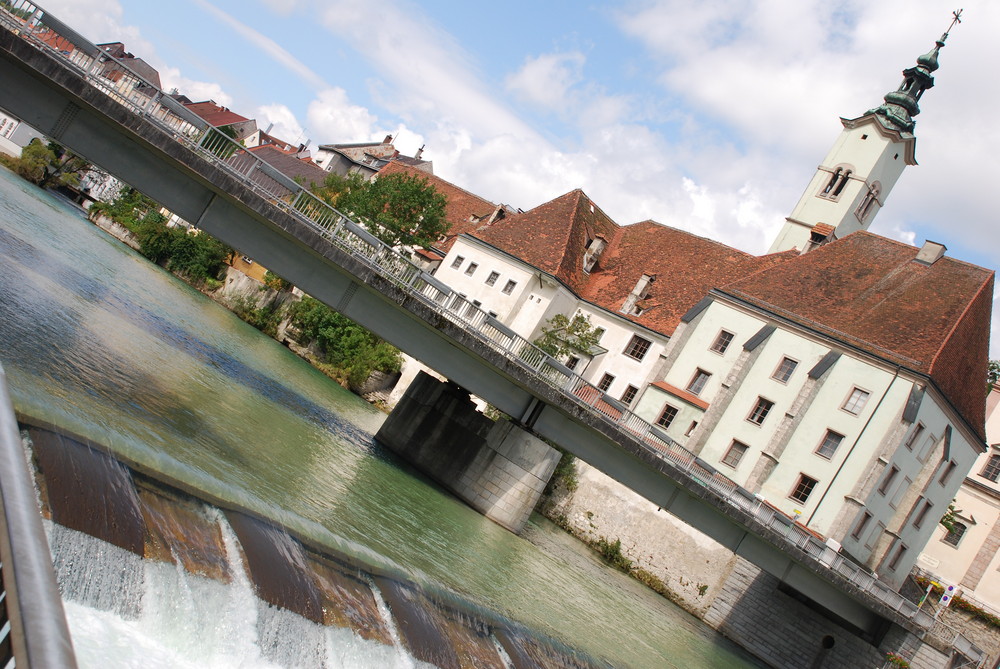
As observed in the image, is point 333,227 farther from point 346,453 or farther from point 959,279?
point 959,279

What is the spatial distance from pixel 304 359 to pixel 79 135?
113 feet

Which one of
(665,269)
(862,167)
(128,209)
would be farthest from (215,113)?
(862,167)

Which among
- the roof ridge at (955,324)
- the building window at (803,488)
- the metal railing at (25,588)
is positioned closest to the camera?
the metal railing at (25,588)

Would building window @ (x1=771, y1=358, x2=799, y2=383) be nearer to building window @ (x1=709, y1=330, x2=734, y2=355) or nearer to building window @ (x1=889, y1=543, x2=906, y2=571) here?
building window @ (x1=709, y1=330, x2=734, y2=355)

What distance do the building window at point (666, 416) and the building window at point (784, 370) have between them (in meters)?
5.82

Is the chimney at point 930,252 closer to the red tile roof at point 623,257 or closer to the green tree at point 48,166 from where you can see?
the red tile roof at point 623,257

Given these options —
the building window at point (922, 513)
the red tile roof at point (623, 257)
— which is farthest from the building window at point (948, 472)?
the red tile roof at point (623, 257)

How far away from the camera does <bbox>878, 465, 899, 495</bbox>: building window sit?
40.3m

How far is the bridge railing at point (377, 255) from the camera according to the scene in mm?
21938

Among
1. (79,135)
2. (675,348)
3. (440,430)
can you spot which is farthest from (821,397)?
(79,135)

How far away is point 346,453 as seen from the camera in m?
29.4

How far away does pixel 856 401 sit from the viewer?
40.8 meters

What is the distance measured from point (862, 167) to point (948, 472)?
2274 cm

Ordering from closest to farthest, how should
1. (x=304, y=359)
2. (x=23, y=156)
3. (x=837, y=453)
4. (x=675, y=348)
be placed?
(x=837, y=453), (x=675, y=348), (x=304, y=359), (x=23, y=156)
